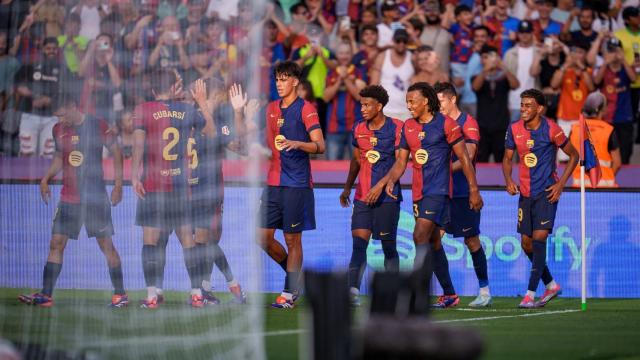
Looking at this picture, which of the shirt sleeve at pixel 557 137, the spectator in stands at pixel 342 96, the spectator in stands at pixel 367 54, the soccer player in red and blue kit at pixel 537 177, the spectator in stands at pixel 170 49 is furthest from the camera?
the spectator in stands at pixel 367 54

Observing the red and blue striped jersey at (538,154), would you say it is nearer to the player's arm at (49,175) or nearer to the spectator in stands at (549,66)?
the spectator in stands at (549,66)

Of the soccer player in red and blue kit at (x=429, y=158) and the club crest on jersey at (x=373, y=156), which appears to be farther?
the club crest on jersey at (x=373, y=156)

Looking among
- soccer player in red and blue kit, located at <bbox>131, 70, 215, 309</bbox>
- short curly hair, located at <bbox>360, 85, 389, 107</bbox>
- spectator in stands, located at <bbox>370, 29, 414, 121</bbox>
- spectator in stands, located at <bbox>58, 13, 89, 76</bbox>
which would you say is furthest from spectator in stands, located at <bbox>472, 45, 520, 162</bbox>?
spectator in stands, located at <bbox>58, 13, 89, 76</bbox>

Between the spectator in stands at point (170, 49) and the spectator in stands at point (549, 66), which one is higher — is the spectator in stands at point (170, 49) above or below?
below

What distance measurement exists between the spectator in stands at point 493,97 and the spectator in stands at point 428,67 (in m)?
0.79

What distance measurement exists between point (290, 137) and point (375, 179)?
3.45ft

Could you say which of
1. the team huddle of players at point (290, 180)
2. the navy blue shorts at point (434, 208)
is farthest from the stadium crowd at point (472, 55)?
the navy blue shorts at point (434, 208)

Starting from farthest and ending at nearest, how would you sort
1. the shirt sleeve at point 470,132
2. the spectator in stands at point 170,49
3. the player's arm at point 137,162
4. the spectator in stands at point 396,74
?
1. the spectator in stands at point 396,74
2. the shirt sleeve at point 470,132
3. the player's arm at point 137,162
4. the spectator in stands at point 170,49

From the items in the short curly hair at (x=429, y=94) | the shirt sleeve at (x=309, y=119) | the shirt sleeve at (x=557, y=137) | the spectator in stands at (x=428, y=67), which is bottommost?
the shirt sleeve at (x=557, y=137)

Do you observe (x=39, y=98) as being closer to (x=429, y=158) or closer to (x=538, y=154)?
(x=429, y=158)

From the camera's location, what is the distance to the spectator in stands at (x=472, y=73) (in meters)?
17.7

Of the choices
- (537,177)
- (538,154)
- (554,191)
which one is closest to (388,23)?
(538,154)

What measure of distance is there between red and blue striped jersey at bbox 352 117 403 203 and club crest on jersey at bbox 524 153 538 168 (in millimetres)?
1453

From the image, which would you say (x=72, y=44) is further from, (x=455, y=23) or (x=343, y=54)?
(x=455, y=23)
